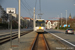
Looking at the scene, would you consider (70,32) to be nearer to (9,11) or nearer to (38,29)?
(38,29)

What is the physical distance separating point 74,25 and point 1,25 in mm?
31224

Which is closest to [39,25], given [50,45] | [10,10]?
[50,45]

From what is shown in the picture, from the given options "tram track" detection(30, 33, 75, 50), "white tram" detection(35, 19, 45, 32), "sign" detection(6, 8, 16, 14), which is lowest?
"tram track" detection(30, 33, 75, 50)

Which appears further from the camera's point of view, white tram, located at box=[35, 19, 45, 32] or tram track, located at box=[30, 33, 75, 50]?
white tram, located at box=[35, 19, 45, 32]

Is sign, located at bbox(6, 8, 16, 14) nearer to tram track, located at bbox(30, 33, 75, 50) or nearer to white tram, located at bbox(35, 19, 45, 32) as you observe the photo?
tram track, located at bbox(30, 33, 75, 50)

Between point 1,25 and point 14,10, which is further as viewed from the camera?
point 1,25

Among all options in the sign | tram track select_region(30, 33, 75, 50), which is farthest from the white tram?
the sign

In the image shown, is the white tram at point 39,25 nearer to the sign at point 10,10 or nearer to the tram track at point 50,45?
the tram track at point 50,45

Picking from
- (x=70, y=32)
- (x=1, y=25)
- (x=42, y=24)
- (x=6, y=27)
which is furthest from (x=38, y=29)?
(x=6, y=27)

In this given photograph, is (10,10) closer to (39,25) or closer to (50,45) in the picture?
(50,45)

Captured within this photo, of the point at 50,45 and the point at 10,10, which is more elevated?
the point at 10,10

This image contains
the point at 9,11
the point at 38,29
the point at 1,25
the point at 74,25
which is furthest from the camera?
the point at 74,25

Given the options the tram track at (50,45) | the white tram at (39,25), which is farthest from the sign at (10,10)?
the white tram at (39,25)

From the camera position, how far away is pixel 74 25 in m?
57.4
